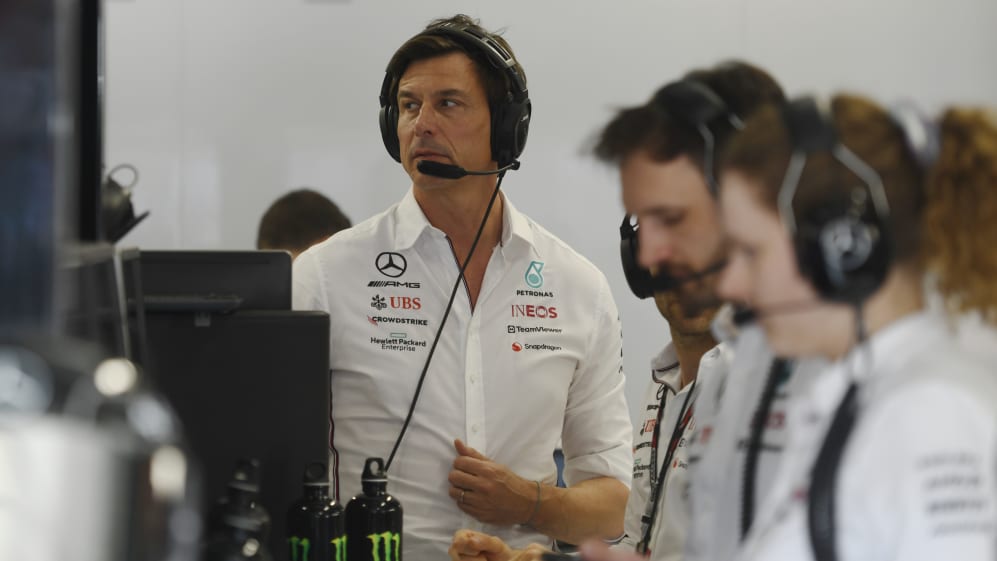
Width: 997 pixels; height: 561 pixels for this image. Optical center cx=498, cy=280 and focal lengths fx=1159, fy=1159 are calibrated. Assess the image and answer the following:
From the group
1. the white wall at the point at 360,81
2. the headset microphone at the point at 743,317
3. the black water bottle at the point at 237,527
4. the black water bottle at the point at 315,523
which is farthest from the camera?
the white wall at the point at 360,81

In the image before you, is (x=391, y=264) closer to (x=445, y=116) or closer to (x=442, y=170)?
(x=442, y=170)

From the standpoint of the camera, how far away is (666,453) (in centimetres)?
176

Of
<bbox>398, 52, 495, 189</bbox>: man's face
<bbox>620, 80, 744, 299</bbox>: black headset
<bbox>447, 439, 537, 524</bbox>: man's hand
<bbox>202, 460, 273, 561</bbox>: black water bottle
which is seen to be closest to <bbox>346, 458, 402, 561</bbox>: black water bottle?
<bbox>202, 460, 273, 561</bbox>: black water bottle

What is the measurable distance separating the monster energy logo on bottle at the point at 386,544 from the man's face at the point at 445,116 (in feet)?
2.90

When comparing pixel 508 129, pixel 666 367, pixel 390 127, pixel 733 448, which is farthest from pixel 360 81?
pixel 733 448


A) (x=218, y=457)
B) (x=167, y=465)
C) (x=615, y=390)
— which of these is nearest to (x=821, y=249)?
(x=167, y=465)

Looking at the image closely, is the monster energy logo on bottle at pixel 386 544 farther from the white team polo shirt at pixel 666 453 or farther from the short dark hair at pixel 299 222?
the short dark hair at pixel 299 222

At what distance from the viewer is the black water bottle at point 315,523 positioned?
1.51 metres

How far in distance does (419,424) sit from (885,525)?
4.45ft

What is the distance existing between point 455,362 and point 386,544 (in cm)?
69

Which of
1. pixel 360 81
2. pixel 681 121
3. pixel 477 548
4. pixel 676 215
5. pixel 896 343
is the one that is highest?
pixel 360 81

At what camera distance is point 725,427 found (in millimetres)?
1337

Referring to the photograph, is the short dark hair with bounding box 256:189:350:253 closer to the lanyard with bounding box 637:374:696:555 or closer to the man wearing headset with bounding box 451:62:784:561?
the lanyard with bounding box 637:374:696:555

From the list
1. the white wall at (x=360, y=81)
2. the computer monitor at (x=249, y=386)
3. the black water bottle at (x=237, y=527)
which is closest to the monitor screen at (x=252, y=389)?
the computer monitor at (x=249, y=386)
